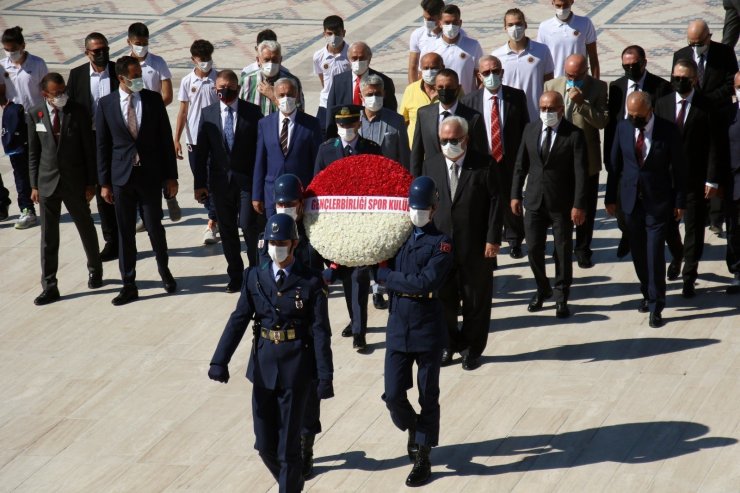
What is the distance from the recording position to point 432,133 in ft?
35.2

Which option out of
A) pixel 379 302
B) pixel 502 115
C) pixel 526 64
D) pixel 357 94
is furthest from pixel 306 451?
pixel 526 64

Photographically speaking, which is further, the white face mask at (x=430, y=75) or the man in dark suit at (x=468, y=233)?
the white face mask at (x=430, y=75)

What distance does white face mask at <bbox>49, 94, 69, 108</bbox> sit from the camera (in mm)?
11805

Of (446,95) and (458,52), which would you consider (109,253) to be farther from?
(446,95)

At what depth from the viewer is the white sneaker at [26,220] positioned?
14.1m

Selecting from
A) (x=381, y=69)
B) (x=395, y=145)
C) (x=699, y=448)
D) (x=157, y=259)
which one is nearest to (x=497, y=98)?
(x=395, y=145)

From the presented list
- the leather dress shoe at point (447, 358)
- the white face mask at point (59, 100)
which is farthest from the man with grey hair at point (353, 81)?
the leather dress shoe at point (447, 358)

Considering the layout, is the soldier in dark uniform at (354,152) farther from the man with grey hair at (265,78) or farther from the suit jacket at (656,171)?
the suit jacket at (656,171)

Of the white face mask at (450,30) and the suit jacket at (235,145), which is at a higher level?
the white face mask at (450,30)

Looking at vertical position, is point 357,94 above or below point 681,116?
above

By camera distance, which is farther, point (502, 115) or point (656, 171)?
point (502, 115)

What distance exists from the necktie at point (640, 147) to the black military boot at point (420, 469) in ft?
11.3

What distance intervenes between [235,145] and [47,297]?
2246mm

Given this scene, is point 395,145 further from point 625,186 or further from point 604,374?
point 604,374
